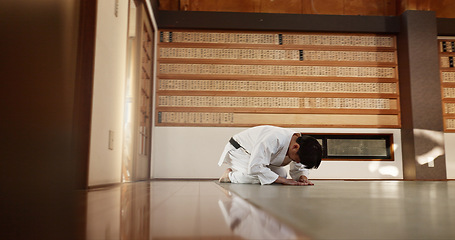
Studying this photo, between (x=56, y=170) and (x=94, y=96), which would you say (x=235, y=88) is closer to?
(x=94, y=96)

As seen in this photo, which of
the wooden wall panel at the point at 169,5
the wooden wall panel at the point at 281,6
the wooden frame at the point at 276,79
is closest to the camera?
the wooden frame at the point at 276,79

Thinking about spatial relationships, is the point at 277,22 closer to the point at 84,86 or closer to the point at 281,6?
the point at 281,6

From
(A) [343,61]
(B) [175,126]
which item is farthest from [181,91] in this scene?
(A) [343,61]

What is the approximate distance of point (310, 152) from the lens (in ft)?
9.22

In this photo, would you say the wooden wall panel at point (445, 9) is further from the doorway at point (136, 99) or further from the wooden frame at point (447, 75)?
the doorway at point (136, 99)

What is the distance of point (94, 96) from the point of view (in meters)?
2.60

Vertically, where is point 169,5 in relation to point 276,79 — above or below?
above

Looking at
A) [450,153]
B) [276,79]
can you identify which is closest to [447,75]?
[450,153]

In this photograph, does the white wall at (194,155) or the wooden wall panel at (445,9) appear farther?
the wooden wall panel at (445,9)

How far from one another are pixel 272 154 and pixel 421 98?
13.1 feet

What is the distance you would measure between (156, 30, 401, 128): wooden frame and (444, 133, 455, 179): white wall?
2.83ft

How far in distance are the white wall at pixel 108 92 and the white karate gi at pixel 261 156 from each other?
0.99m

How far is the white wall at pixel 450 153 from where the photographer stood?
20.7 feet

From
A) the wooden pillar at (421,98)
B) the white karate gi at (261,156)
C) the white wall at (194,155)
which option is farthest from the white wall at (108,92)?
the wooden pillar at (421,98)
